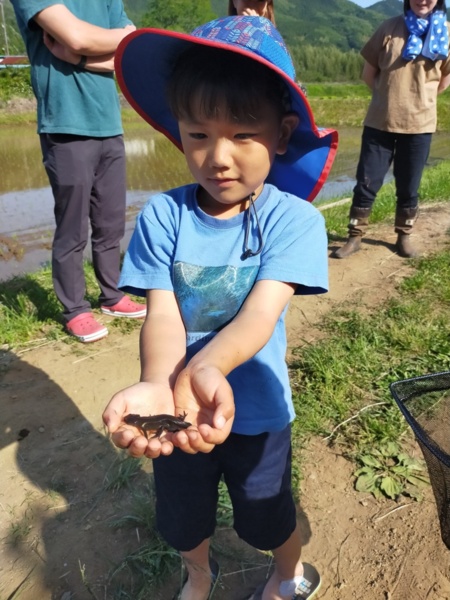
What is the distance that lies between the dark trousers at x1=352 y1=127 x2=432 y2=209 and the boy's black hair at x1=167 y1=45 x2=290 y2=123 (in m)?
3.91

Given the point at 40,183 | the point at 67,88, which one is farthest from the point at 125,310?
the point at 40,183

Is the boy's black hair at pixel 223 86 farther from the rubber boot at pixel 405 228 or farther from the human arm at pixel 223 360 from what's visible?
the rubber boot at pixel 405 228

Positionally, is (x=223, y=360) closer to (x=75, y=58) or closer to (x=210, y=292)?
(x=210, y=292)

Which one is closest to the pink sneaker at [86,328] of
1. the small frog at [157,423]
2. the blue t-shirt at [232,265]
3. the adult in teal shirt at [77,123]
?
the adult in teal shirt at [77,123]

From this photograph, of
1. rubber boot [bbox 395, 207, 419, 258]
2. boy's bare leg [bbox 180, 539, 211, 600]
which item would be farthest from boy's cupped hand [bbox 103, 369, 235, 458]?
rubber boot [bbox 395, 207, 419, 258]

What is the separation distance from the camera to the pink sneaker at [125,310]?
4.39 meters

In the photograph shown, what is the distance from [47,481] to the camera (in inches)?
108

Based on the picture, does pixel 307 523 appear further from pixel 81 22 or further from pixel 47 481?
pixel 81 22

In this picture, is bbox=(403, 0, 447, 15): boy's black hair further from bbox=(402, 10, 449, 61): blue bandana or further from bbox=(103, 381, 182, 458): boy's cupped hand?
bbox=(103, 381, 182, 458): boy's cupped hand

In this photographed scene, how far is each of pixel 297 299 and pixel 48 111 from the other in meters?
2.43

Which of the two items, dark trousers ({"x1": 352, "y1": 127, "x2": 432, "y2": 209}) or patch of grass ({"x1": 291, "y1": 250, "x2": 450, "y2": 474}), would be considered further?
dark trousers ({"x1": 352, "y1": 127, "x2": 432, "y2": 209})

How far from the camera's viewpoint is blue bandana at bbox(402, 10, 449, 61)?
188 inches

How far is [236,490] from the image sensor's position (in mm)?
1874

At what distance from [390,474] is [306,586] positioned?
2.51 feet
